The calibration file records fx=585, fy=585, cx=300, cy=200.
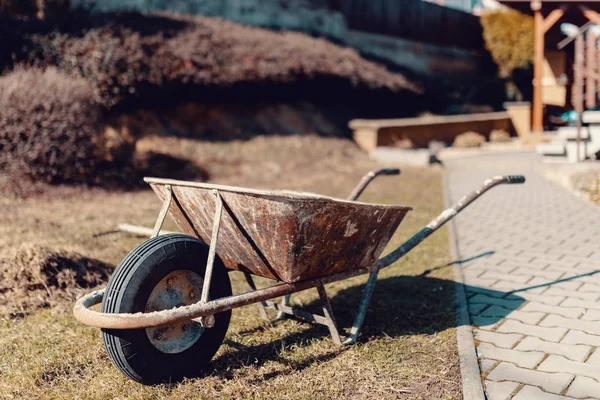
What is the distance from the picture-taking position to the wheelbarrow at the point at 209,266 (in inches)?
109

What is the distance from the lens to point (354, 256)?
354 cm

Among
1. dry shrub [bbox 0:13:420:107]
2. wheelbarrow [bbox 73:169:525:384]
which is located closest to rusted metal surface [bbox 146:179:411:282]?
wheelbarrow [bbox 73:169:525:384]

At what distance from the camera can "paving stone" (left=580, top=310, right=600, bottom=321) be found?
385cm

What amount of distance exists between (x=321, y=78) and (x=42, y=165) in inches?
328

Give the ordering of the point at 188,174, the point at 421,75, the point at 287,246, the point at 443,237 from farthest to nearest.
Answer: the point at 421,75
the point at 188,174
the point at 443,237
the point at 287,246

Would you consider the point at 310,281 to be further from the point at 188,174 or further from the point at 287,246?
the point at 188,174

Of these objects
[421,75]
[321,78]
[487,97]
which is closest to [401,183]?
[321,78]

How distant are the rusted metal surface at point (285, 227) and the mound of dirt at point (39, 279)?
4.29ft

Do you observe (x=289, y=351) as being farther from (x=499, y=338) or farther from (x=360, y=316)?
(x=499, y=338)

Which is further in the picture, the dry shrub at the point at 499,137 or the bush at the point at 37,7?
the dry shrub at the point at 499,137

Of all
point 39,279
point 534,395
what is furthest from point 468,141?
point 534,395

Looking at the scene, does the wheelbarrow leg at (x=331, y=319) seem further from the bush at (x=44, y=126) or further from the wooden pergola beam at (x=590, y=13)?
the wooden pergola beam at (x=590, y=13)

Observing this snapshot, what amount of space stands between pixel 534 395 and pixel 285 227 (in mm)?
1465

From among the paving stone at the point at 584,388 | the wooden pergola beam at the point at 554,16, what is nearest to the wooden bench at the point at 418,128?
the wooden pergola beam at the point at 554,16
